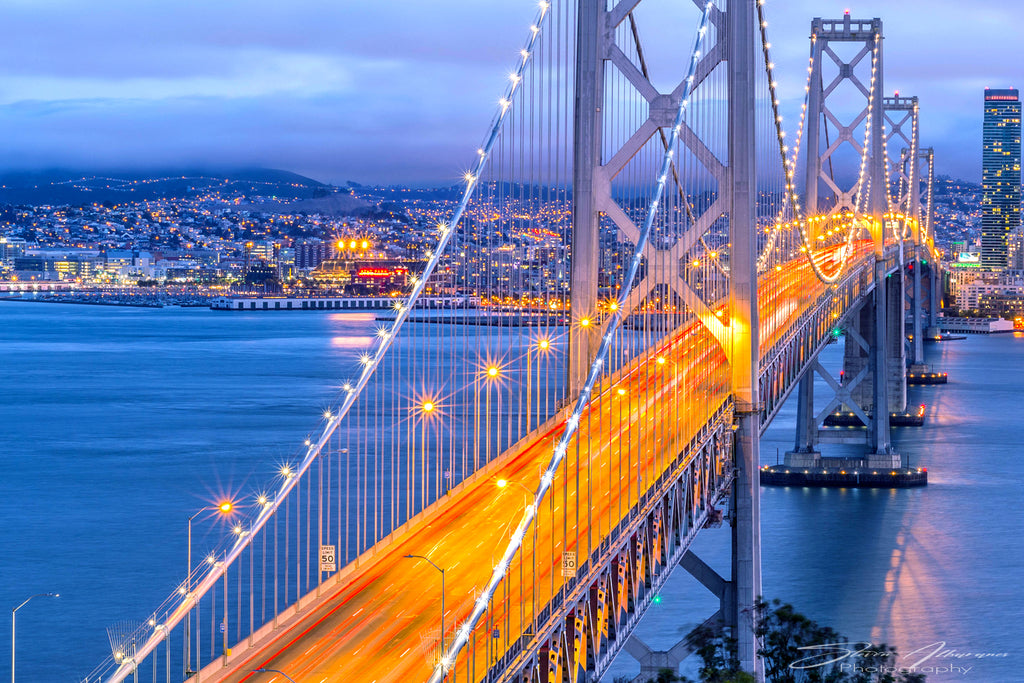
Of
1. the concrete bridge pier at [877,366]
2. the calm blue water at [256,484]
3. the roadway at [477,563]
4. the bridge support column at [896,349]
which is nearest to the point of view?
the roadway at [477,563]

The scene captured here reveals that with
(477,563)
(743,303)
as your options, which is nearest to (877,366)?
(743,303)

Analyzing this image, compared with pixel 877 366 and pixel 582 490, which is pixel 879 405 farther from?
pixel 582 490

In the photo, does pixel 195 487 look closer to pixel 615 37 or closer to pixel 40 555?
pixel 40 555

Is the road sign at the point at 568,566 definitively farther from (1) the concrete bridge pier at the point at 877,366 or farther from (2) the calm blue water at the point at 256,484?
(1) the concrete bridge pier at the point at 877,366

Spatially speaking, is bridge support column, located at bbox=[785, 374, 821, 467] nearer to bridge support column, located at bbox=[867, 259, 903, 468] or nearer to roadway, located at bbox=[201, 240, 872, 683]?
bridge support column, located at bbox=[867, 259, 903, 468]

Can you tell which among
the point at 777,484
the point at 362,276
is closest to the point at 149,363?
the point at 777,484

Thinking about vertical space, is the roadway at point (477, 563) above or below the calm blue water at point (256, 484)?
above

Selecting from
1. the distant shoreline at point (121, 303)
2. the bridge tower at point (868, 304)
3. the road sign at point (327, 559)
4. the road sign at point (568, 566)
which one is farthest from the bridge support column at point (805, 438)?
the distant shoreline at point (121, 303)

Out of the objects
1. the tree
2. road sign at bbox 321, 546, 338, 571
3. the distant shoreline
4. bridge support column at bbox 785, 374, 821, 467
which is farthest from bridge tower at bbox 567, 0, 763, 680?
the distant shoreline
